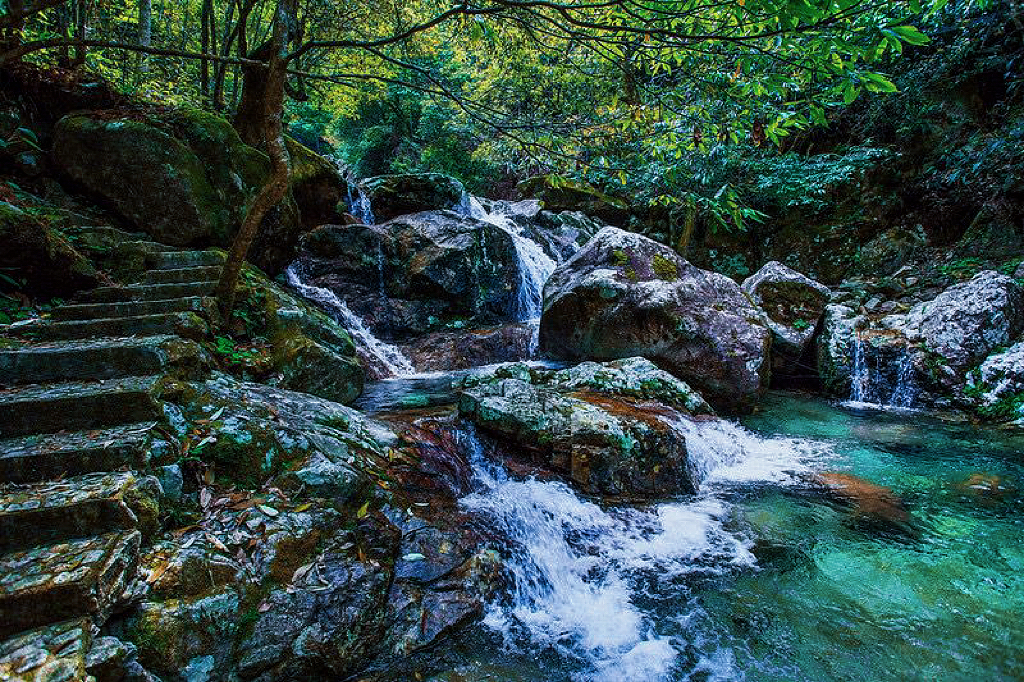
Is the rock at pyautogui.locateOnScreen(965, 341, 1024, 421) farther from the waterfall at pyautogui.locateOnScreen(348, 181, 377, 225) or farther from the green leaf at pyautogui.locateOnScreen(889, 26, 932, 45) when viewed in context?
the waterfall at pyautogui.locateOnScreen(348, 181, 377, 225)

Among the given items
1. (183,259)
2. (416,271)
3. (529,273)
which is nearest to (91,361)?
(183,259)

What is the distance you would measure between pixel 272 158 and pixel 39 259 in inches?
98.6

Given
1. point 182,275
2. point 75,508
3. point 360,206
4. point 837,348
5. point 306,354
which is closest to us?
point 75,508

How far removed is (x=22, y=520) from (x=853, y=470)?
6.74m

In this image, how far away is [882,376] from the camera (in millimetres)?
7777

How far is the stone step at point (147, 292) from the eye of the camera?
483cm

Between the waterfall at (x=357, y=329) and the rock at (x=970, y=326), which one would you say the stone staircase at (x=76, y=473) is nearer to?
the waterfall at (x=357, y=329)

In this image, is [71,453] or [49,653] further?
[71,453]

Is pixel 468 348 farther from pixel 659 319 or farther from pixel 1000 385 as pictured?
pixel 1000 385

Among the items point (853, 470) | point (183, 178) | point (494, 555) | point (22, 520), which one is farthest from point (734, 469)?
point (183, 178)

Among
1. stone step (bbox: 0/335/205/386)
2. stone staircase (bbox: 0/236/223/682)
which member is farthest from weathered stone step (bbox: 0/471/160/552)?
stone step (bbox: 0/335/205/386)

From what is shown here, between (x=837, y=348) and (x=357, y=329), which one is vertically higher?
(x=837, y=348)

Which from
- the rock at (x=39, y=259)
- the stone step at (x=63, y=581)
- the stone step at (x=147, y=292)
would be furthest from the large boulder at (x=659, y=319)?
the stone step at (x=63, y=581)

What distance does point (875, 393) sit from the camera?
25.5ft
